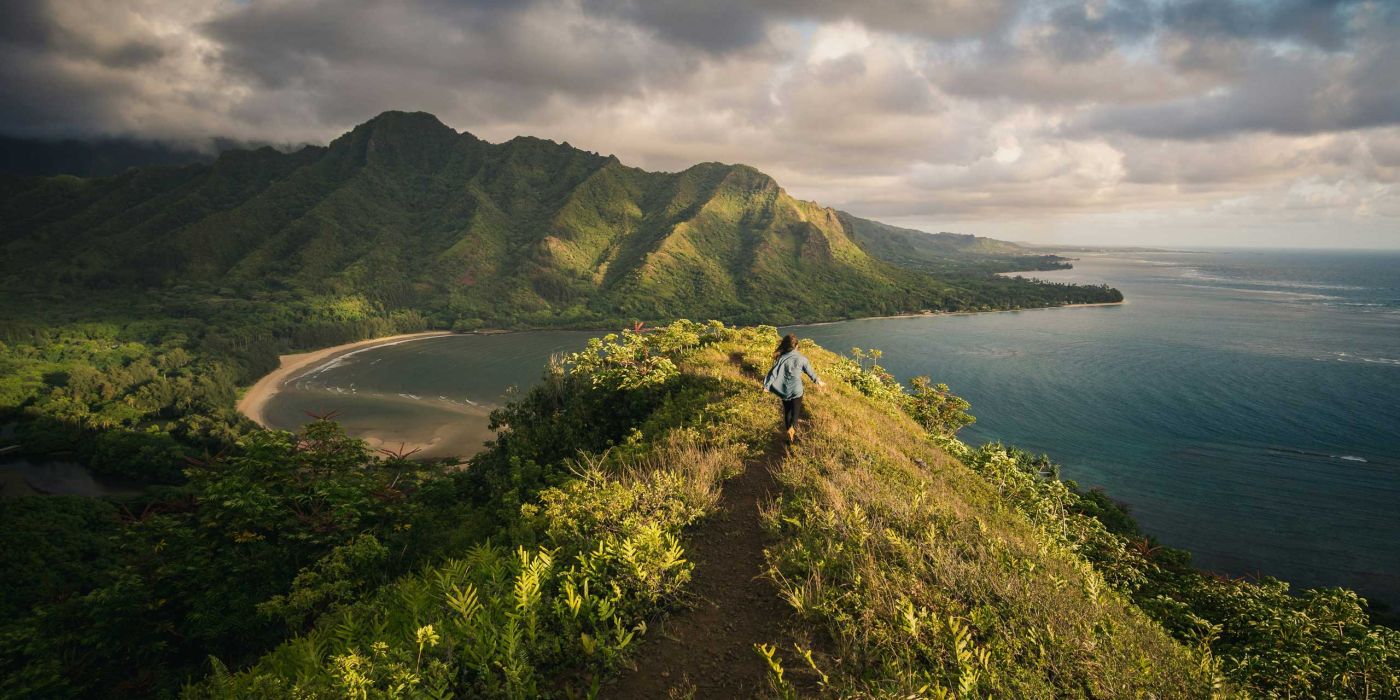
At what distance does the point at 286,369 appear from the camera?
13925 cm

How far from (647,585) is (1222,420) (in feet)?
342

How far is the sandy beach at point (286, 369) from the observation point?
351 feet

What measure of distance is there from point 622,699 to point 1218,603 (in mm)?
17751

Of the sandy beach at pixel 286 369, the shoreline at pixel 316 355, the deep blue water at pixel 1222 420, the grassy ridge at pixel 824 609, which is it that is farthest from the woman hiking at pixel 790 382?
the sandy beach at pixel 286 369

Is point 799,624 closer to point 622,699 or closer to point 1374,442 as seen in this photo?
point 622,699

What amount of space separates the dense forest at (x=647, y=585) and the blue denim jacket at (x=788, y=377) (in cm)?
111

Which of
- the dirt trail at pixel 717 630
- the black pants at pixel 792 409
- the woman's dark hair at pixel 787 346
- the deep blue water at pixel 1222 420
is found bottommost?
the deep blue water at pixel 1222 420

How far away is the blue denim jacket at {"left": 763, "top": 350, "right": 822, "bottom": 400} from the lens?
1091cm

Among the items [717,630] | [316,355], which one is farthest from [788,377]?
[316,355]

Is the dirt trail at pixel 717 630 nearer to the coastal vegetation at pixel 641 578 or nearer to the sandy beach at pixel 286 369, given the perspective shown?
the coastal vegetation at pixel 641 578

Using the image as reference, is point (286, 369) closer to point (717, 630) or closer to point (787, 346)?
point (787, 346)

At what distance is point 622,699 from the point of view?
4664 mm

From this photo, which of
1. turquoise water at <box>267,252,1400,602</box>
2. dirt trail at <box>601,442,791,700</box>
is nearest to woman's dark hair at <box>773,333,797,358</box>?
dirt trail at <box>601,442,791,700</box>

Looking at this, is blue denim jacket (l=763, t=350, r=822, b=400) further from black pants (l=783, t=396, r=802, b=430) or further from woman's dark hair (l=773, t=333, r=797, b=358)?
woman's dark hair (l=773, t=333, r=797, b=358)
